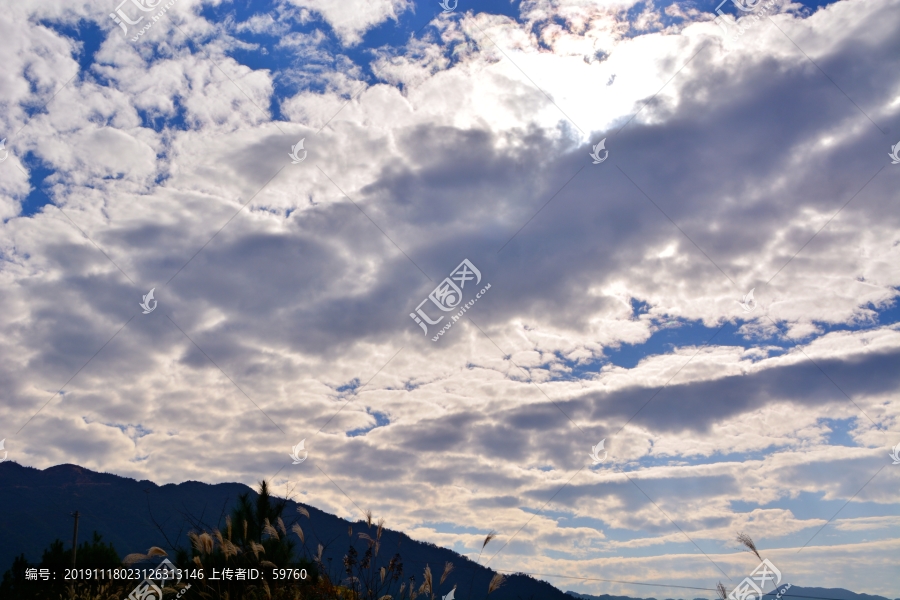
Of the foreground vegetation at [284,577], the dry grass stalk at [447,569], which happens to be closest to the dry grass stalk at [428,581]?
the foreground vegetation at [284,577]

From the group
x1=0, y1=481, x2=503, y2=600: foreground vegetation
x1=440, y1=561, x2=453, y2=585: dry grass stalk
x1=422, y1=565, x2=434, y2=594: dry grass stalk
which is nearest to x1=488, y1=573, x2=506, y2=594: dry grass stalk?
x1=0, y1=481, x2=503, y2=600: foreground vegetation

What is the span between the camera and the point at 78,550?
21.5 metres

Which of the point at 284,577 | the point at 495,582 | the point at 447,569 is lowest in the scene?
the point at 495,582

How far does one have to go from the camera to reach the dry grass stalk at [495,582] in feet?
25.7

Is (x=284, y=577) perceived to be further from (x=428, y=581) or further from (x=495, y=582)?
(x=495, y=582)

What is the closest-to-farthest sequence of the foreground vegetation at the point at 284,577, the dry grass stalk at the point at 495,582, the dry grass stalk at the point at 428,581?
1. the dry grass stalk at the point at 495,582
2. the dry grass stalk at the point at 428,581
3. the foreground vegetation at the point at 284,577

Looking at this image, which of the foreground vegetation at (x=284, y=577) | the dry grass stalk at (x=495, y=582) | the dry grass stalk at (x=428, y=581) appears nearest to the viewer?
the dry grass stalk at (x=495, y=582)

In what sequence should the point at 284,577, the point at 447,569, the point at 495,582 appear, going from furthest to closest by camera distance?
1. the point at 284,577
2. the point at 447,569
3. the point at 495,582

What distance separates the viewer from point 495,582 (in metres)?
7.93

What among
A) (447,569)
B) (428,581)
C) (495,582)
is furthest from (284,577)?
(495,582)

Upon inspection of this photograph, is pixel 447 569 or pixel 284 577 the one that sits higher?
pixel 284 577

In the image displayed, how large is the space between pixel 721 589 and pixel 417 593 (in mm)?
4191

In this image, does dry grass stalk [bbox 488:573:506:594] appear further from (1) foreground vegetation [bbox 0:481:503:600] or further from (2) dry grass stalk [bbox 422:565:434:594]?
(2) dry grass stalk [bbox 422:565:434:594]

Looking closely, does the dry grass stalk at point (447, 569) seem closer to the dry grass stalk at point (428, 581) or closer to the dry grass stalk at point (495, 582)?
the dry grass stalk at point (428, 581)
